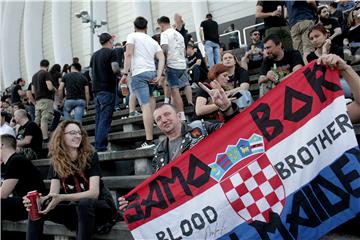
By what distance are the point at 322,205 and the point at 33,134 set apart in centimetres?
521

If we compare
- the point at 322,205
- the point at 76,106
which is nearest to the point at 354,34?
the point at 322,205

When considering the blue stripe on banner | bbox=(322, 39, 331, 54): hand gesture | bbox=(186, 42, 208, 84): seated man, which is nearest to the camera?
the blue stripe on banner

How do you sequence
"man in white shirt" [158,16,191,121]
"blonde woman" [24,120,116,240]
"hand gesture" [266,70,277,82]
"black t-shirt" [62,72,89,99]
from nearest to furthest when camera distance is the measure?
"blonde woman" [24,120,116,240]
"hand gesture" [266,70,277,82]
"man in white shirt" [158,16,191,121]
"black t-shirt" [62,72,89,99]

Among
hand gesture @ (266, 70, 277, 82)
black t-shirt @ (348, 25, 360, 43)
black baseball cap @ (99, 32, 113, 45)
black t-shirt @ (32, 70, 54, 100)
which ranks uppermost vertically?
black baseball cap @ (99, 32, 113, 45)

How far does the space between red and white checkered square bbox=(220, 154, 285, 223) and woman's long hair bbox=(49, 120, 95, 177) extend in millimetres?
1620

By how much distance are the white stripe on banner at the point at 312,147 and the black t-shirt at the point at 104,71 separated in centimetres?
354

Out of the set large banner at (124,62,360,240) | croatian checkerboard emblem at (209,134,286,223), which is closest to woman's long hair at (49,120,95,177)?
large banner at (124,62,360,240)

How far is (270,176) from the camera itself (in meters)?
2.81

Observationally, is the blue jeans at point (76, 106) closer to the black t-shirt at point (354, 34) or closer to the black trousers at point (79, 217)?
the black trousers at point (79, 217)

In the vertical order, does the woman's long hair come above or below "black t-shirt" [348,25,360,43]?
below

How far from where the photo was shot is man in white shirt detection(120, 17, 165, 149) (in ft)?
17.4

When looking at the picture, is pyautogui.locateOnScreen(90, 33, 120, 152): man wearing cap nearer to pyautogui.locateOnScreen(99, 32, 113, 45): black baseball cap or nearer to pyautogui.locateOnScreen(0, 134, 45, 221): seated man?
pyautogui.locateOnScreen(99, 32, 113, 45): black baseball cap

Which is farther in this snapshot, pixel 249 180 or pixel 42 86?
pixel 42 86

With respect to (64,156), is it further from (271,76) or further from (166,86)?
(166,86)
